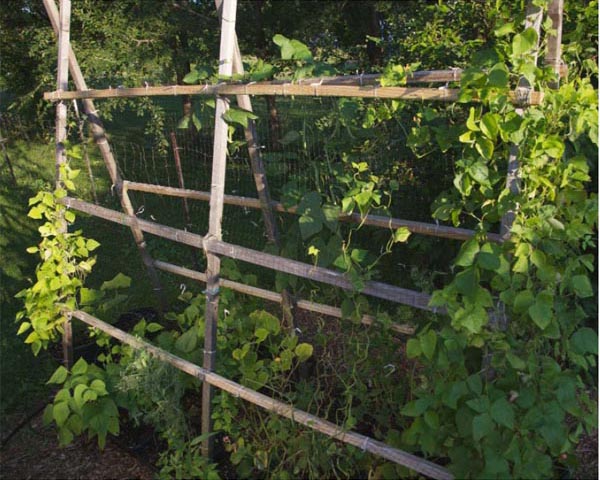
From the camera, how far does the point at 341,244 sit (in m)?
2.45

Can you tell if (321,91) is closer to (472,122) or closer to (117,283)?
(472,122)

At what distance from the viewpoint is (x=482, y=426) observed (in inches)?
71.4

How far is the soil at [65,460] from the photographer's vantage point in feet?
10.3

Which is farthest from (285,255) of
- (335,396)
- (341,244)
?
(335,396)

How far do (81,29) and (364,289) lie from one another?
7500 millimetres

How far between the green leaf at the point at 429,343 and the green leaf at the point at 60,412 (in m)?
1.81

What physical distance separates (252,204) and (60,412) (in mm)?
1289

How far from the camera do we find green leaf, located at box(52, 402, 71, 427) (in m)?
2.96

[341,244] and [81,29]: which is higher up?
[81,29]

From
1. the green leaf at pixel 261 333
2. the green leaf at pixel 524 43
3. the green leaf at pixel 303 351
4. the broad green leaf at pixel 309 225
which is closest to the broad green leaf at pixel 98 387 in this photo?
the green leaf at pixel 261 333

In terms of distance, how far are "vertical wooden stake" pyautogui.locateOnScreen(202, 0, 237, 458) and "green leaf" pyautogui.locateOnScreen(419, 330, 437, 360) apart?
1028 mm

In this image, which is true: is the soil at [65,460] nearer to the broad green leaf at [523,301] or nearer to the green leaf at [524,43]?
the broad green leaf at [523,301]

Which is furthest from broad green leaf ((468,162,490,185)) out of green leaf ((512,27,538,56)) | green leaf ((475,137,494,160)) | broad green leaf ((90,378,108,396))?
broad green leaf ((90,378,108,396))

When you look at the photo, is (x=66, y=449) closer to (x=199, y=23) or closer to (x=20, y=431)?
(x=20, y=431)
